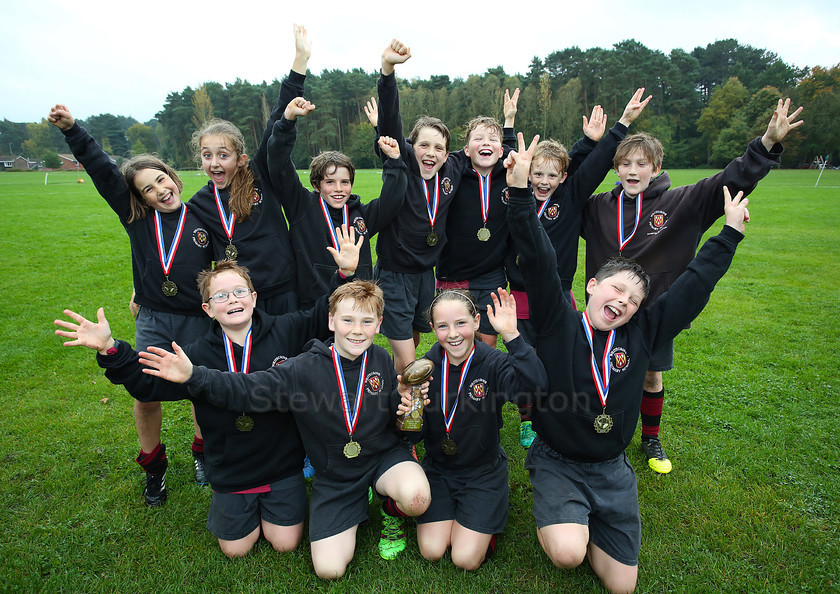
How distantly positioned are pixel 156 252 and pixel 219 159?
81 centimetres

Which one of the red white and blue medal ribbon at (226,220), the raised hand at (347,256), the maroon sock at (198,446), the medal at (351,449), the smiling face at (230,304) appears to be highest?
the red white and blue medal ribbon at (226,220)

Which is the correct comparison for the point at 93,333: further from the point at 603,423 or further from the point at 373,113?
the point at 603,423

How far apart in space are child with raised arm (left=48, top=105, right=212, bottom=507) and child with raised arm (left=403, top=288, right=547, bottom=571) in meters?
1.79

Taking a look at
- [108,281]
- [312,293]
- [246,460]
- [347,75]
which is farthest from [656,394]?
[347,75]

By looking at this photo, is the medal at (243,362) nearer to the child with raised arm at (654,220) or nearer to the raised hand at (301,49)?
the raised hand at (301,49)

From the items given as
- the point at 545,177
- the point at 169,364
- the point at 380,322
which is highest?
the point at 545,177

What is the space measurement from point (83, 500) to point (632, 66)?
→ 71.2m

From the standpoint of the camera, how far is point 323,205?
3.97 m

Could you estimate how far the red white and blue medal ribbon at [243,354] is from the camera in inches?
124

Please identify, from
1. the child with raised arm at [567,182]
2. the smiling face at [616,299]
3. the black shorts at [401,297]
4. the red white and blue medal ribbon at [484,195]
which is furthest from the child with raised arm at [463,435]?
the red white and blue medal ribbon at [484,195]

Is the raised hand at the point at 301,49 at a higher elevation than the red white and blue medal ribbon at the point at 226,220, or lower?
higher

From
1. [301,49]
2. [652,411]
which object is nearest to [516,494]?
[652,411]

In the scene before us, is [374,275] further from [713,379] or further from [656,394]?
[713,379]

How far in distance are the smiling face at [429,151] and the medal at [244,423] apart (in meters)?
2.34
